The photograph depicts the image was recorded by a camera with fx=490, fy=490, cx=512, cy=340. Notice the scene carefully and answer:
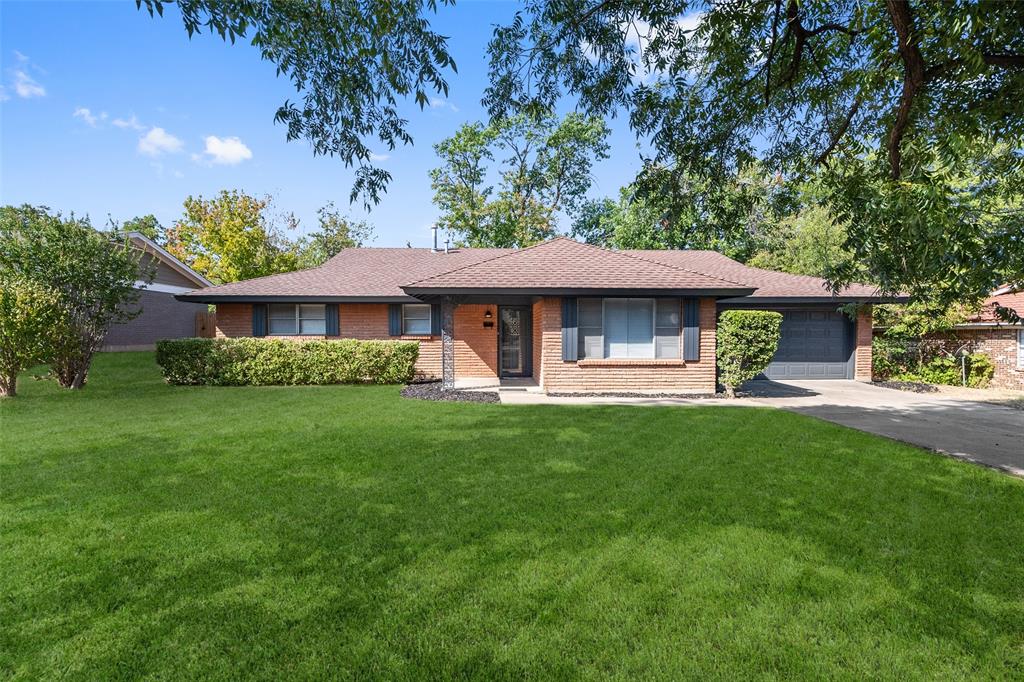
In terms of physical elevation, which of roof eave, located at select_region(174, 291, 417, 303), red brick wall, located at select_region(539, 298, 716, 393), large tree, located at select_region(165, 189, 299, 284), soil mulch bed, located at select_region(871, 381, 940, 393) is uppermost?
large tree, located at select_region(165, 189, 299, 284)

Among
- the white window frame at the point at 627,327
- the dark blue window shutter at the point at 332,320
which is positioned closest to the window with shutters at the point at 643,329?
the white window frame at the point at 627,327

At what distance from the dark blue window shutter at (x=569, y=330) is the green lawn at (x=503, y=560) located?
18.7 feet

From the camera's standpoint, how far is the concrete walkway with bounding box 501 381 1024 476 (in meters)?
7.27

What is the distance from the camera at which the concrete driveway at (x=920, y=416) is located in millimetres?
7176

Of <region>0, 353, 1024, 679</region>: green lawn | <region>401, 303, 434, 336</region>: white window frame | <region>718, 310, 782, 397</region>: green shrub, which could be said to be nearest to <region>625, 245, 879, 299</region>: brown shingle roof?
<region>718, 310, 782, 397</region>: green shrub

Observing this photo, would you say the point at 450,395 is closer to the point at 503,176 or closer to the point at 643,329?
the point at 643,329

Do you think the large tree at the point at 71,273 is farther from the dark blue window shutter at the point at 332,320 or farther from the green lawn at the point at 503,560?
the green lawn at the point at 503,560

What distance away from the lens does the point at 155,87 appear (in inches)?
296

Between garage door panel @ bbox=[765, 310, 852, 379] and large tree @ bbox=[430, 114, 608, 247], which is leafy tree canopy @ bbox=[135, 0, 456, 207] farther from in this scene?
large tree @ bbox=[430, 114, 608, 247]

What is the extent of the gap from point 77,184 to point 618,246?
1118 inches

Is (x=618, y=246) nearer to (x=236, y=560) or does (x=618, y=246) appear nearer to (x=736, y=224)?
(x=736, y=224)

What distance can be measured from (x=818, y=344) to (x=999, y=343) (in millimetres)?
4747

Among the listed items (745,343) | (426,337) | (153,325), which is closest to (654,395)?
(745,343)

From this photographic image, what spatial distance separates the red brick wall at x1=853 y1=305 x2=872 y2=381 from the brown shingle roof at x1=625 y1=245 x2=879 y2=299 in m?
0.95
